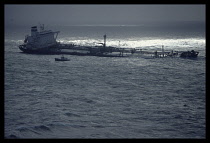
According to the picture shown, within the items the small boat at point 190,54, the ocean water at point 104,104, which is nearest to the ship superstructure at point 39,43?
the ocean water at point 104,104

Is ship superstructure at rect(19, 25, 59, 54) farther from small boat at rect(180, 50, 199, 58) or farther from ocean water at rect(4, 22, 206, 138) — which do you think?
small boat at rect(180, 50, 199, 58)

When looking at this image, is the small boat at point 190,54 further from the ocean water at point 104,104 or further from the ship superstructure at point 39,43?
the ship superstructure at point 39,43

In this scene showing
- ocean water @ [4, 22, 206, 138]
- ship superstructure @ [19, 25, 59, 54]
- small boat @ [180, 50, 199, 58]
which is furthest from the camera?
ship superstructure @ [19, 25, 59, 54]

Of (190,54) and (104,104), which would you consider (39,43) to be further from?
(104,104)

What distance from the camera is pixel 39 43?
59188 millimetres

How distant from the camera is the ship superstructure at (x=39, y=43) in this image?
54875mm

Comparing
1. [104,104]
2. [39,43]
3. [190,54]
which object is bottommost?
[104,104]

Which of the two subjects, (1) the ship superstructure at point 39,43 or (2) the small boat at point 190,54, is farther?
(1) the ship superstructure at point 39,43

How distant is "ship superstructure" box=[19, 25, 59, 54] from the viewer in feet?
180

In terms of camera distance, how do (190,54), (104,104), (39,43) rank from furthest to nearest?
1. (39,43)
2. (190,54)
3. (104,104)

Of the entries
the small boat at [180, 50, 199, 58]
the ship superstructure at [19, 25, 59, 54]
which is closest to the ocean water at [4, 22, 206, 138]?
the small boat at [180, 50, 199, 58]

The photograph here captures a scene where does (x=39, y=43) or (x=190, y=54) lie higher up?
(x=39, y=43)

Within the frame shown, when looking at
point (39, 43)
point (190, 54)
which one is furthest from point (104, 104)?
point (39, 43)
